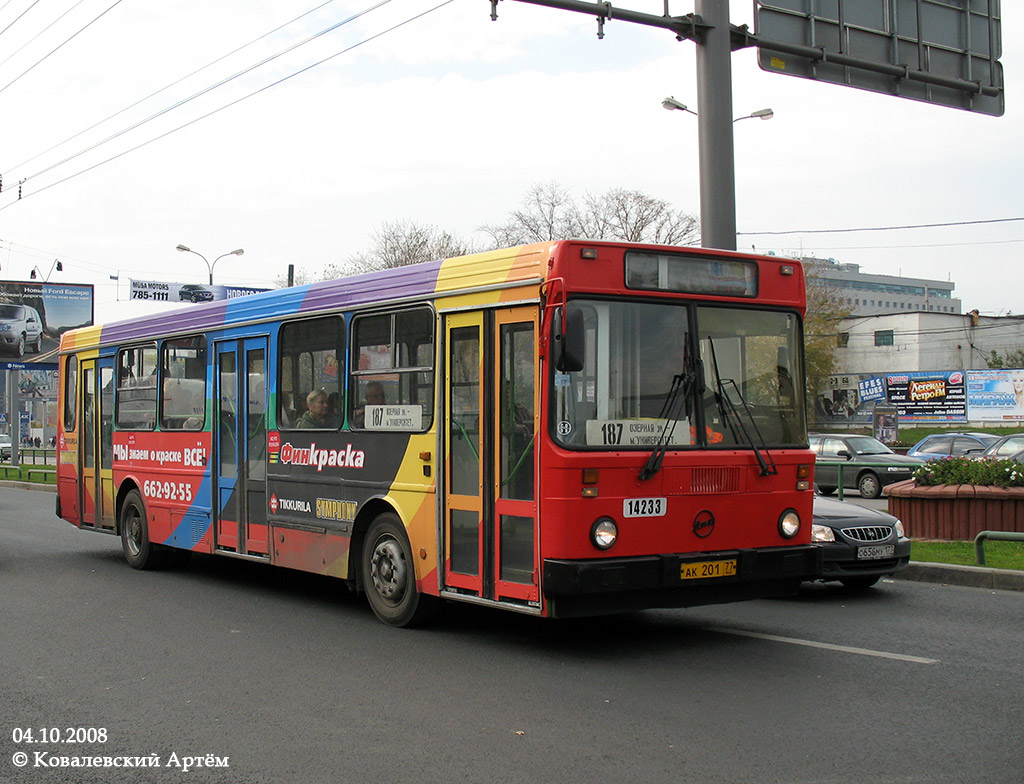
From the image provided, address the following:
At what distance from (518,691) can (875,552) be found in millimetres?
5156

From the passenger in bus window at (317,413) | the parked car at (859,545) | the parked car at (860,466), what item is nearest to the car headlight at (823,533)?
Result: the parked car at (859,545)

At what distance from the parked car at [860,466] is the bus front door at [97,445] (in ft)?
50.4

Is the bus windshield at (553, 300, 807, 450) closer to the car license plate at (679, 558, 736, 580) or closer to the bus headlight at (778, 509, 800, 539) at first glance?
the bus headlight at (778, 509, 800, 539)

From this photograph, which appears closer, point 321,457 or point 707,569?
point 707,569

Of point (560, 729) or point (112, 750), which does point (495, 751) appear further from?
point (112, 750)

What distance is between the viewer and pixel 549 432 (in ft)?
24.5

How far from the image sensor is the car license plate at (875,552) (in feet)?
34.9

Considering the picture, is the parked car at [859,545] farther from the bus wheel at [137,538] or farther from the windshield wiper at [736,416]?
the bus wheel at [137,538]

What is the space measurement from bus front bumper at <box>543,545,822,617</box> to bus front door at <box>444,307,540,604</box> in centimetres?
32

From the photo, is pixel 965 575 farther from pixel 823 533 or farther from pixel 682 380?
pixel 682 380

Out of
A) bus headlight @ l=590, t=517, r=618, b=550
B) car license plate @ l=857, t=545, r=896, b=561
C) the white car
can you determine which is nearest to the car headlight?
car license plate @ l=857, t=545, r=896, b=561

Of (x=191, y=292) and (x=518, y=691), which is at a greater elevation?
(x=191, y=292)

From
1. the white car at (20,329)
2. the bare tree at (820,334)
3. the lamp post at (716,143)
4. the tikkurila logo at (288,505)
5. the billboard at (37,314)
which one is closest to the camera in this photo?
the tikkurila logo at (288,505)

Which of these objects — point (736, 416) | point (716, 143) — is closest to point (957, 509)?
point (716, 143)
